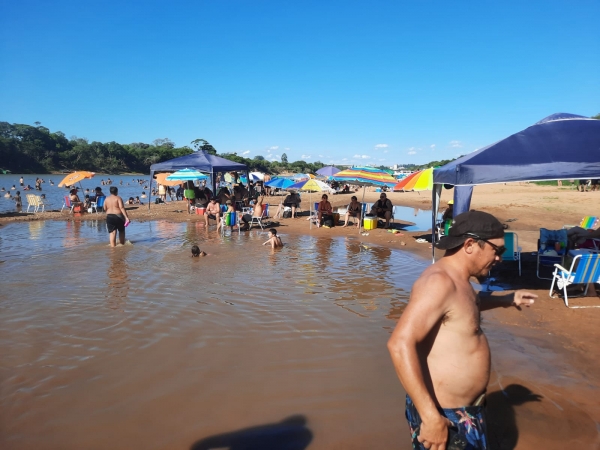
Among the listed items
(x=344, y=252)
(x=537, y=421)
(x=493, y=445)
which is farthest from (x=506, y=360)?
(x=344, y=252)

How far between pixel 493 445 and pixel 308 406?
1.45m

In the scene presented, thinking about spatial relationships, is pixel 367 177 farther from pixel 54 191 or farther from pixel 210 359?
pixel 54 191

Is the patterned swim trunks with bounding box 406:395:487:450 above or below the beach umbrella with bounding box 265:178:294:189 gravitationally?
below

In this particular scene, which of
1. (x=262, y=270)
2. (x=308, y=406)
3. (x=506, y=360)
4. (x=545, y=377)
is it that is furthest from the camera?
(x=262, y=270)

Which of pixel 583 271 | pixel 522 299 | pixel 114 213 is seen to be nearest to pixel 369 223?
pixel 114 213

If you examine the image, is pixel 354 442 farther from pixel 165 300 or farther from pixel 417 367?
pixel 165 300

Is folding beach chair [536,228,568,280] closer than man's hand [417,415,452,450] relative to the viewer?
No

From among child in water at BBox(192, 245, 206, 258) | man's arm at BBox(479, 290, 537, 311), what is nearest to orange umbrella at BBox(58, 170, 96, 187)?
child in water at BBox(192, 245, 206, 258)

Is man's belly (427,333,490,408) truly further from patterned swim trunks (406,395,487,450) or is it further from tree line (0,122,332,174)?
tree line (0,122,332,174)

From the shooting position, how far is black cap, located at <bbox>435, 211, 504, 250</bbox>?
1.85 meters

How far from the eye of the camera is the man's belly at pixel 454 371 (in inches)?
72.6

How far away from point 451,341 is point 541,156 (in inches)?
234

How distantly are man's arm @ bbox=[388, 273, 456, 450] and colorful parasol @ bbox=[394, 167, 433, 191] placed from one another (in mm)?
9403

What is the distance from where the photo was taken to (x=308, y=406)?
3490 millimetres
